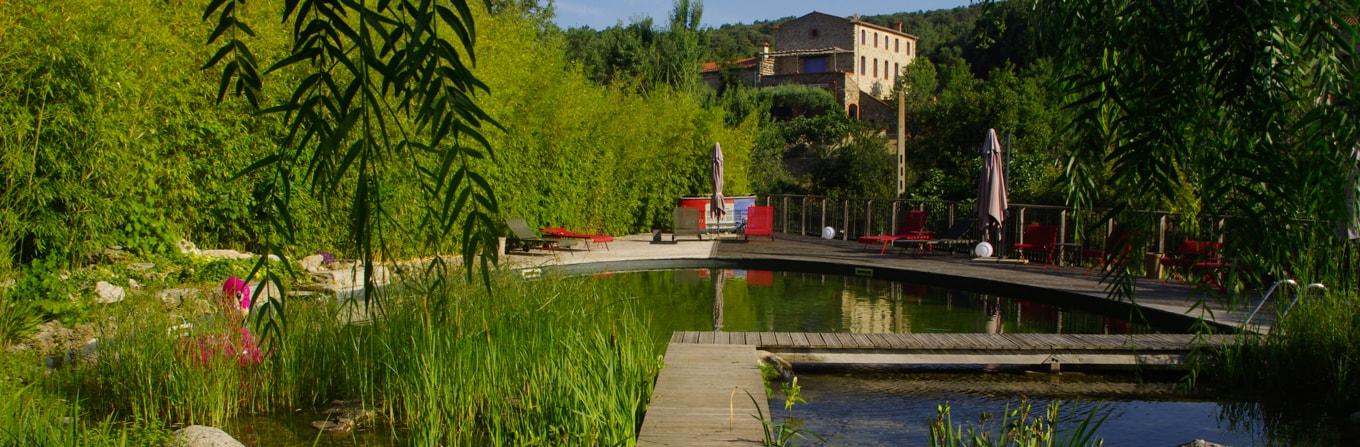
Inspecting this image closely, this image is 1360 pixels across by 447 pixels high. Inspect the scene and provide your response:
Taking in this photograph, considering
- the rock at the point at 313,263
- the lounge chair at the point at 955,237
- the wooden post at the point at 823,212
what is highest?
the wooden post at the point at 823,212

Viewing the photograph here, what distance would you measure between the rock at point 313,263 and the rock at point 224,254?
56 centimetres

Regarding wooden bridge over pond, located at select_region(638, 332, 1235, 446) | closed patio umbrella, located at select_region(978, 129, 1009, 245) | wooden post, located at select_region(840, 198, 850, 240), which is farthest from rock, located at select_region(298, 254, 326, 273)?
wooden post, located at select_region(840, 198, 850, 240)

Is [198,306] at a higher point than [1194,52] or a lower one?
lower

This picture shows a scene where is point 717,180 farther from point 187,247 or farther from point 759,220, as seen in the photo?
point 187,247

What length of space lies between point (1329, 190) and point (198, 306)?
5.51 meters

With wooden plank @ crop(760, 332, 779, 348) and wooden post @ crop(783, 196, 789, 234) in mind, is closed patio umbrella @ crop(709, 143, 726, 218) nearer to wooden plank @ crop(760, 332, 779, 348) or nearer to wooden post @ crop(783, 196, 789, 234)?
wooden post @ crop(783, 196, 789, 234)

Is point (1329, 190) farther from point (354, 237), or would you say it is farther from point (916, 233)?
point (916, 233)

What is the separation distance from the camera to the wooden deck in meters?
4.14

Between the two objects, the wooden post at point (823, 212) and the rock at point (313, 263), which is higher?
the wooden post at point (823, 212)

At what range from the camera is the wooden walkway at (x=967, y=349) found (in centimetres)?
698

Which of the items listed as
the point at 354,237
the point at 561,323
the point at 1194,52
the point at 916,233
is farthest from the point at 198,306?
the point at 916,233

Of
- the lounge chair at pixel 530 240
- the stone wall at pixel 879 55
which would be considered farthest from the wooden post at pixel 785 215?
the stone wall at pixel 879 55

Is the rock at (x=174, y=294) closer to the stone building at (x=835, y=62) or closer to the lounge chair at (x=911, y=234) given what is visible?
Answer: the lounge chair at (x=911, y=234)

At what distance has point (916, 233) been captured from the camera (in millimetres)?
15266
